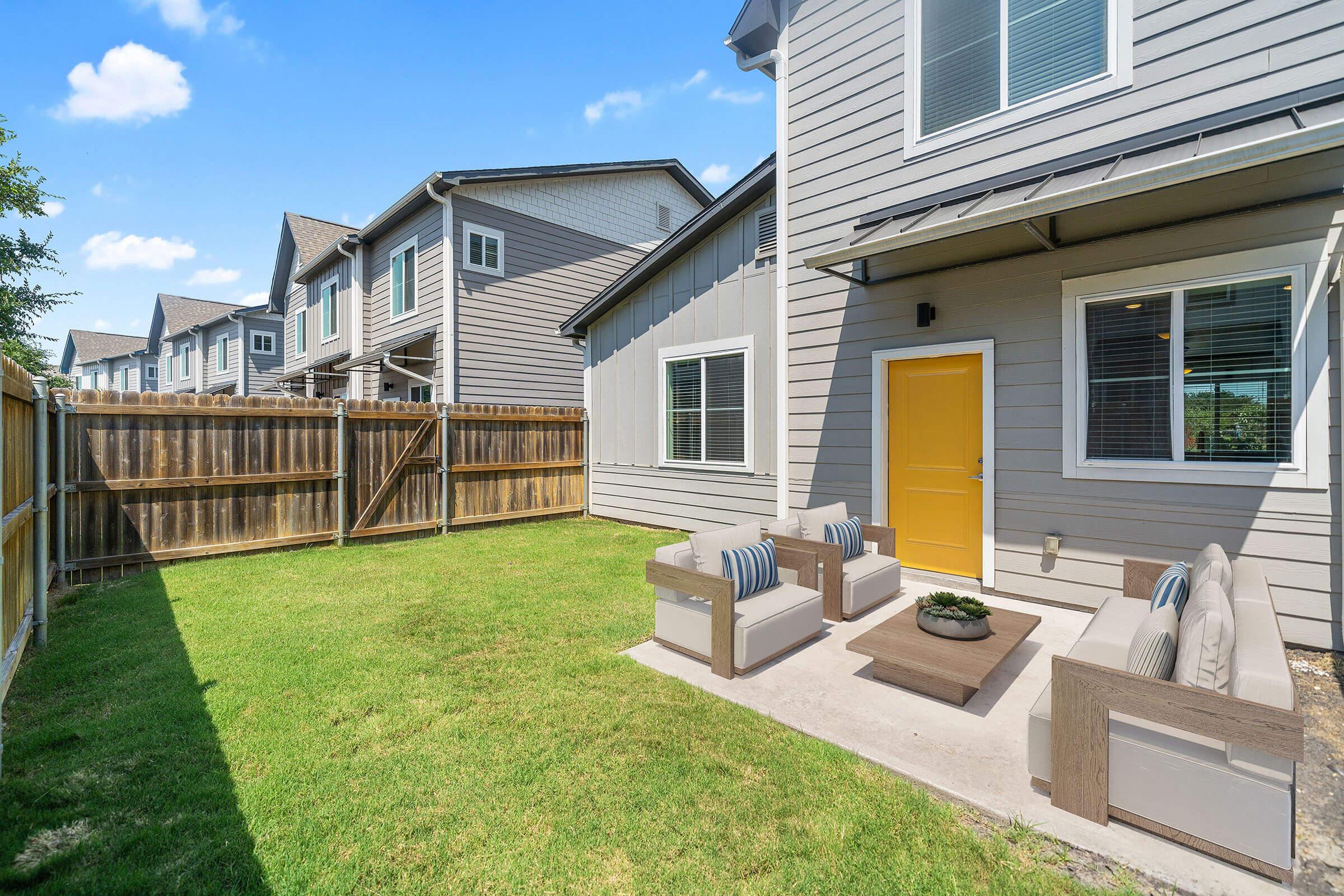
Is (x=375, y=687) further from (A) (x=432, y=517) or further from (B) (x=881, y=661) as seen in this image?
(A) (x=432, y=517)

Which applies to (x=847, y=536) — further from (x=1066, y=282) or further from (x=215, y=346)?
(x=215, y=346)

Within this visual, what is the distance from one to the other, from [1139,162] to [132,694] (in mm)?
7195

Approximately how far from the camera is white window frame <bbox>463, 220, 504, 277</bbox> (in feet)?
34.4

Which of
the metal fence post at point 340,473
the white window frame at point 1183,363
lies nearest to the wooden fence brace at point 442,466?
the metal fence post at point 340,473

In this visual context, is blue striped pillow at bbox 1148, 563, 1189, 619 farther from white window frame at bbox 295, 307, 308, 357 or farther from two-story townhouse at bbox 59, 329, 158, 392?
two-story townhouse at bbox 59, 329, 158, 392

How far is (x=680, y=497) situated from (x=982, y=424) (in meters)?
4.34

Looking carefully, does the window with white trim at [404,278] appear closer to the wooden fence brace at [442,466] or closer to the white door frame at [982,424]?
the wooden fence brace at [442,466]

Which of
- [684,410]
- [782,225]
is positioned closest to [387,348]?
[684,410]

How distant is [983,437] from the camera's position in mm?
5234

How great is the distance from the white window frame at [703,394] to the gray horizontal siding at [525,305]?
410 centimetres

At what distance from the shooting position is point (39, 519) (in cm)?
414

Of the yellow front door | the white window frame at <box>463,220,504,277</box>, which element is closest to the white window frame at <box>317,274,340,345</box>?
the white window frame at <box>463,220,504,277</box>

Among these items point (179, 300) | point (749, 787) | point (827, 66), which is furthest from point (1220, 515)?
point (179, 300)

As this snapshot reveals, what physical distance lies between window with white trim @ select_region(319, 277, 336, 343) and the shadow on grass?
11620 millimetres
